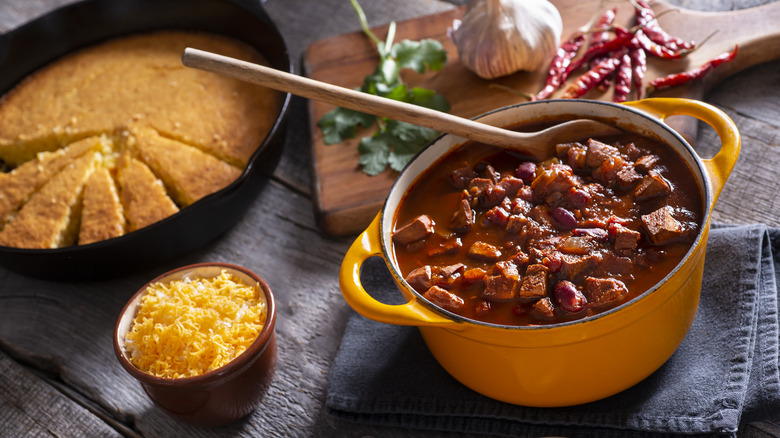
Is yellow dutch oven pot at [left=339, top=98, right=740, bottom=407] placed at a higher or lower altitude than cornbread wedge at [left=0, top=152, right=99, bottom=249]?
higher

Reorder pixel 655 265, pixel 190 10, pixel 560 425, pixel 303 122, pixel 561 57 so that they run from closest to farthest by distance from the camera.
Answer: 1. pixel 655 265
2. pixel 560 425
3. pixel 561 57
4. pixel 303 122
5. pixel 190 10

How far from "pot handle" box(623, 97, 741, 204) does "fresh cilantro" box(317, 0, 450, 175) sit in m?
1.07

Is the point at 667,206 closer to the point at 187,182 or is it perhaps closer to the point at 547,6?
the point at 547,6

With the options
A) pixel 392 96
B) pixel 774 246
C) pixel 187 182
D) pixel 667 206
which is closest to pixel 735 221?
pixel 774 246

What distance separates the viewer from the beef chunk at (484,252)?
2.14 metres

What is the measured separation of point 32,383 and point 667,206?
2379 mm

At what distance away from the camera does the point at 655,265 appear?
1.98 metres

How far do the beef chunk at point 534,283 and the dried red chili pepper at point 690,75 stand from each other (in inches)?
61.5

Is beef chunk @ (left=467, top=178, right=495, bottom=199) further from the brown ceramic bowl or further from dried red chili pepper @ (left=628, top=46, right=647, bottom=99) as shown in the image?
dried red chili pepper @ (left=628, top=46, right=647, bottom=99)

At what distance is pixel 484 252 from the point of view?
2.14m

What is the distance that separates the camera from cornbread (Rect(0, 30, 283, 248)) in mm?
3141

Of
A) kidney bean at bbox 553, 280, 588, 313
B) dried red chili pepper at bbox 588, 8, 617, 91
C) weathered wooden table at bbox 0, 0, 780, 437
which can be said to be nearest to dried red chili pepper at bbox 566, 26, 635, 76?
dried red chili pepper at bbox 588, 8, 617, 91

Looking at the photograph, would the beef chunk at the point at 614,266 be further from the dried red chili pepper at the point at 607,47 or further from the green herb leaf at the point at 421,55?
the green herb leaf at the point at 421,55

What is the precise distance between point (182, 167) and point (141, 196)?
0.22m
